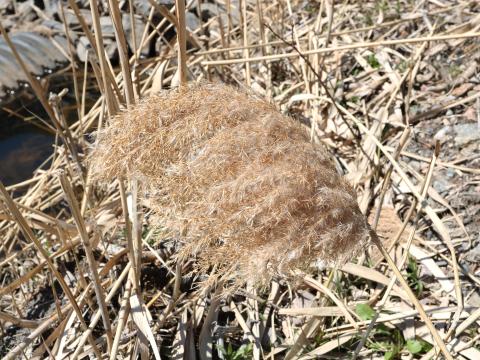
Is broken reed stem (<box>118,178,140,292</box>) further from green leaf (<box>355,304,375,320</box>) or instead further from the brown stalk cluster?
green leaf (<box>355,304,375,320</box>)

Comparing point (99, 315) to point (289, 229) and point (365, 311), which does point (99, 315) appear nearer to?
point (365, 311)

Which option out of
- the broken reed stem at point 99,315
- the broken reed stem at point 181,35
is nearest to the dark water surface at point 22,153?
the broken reed stem at point 99,315

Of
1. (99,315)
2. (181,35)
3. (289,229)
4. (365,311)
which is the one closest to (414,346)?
(365,311)

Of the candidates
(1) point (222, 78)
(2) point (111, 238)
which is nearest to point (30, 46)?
(1) point (222, 78)

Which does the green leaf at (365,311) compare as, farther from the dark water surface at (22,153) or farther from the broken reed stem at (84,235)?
the dark water surface at (22,153)

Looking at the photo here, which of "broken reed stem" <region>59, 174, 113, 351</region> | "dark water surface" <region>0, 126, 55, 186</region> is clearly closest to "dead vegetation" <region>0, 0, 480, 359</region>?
"broken reed stem" <region>59, 174, 113, 351</region>

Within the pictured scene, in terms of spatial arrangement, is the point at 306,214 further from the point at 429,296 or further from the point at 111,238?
the point at 111,238
